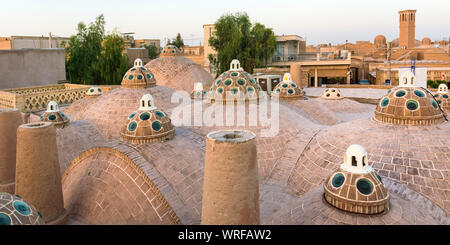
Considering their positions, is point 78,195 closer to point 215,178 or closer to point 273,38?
point 215,178

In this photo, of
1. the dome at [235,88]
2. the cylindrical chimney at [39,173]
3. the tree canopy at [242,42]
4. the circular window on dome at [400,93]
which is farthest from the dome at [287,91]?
the tree canopy at [242,42]

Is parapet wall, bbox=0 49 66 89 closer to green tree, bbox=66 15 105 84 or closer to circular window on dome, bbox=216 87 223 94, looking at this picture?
green tree, bbox=66 15 105 84

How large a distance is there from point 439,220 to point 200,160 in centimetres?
493

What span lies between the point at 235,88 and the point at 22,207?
6.96 metres

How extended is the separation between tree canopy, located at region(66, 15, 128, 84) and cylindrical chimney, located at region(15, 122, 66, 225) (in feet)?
52.2

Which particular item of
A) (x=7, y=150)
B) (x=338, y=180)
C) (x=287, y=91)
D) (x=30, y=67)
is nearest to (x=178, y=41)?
(x=30, y=67)

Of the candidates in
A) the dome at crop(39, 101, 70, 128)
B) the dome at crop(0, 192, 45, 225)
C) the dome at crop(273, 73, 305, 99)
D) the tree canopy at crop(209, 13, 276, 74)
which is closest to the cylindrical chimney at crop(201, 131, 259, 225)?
the dome at crop(0, 192, 45, 225)

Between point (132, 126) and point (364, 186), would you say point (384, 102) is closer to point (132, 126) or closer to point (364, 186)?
point (364, 186)

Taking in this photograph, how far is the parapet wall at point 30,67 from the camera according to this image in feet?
60.4

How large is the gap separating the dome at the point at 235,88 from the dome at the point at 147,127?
90.9 inches

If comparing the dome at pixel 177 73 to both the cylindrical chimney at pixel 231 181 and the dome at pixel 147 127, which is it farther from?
the cylindrical chimney at pixel 231 181

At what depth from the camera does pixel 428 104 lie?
25.2 feet

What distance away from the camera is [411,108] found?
7.65 m

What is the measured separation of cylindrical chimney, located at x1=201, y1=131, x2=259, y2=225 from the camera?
5.27 metres
